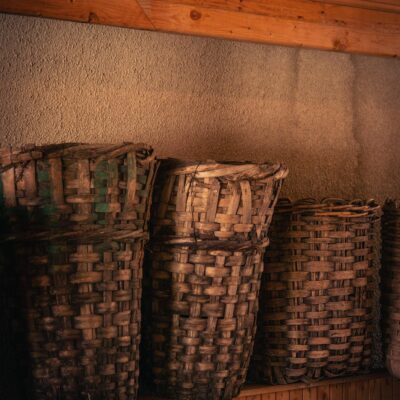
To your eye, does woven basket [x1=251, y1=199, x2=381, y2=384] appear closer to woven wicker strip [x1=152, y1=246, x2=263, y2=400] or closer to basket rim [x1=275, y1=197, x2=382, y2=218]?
basket rim [x1=275, y1=197, x2=382, y2=218]

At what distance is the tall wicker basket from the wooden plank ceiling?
2.26ft

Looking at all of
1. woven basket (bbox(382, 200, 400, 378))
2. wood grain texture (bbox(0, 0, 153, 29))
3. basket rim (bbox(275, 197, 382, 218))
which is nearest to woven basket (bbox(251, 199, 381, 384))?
basket rim (bbox(275, 197, 382, 218))

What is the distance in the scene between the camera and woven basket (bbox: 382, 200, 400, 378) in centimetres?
223

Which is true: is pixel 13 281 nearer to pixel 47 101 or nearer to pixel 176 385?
pixel 176 385

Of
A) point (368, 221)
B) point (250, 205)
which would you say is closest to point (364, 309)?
point (368, 221)

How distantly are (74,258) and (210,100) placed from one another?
98 centimetres

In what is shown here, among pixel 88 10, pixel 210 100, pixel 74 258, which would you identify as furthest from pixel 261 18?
pixel 74 258

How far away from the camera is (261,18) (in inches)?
94.9

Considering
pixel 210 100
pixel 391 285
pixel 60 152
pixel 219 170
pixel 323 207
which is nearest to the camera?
pixel 60 152

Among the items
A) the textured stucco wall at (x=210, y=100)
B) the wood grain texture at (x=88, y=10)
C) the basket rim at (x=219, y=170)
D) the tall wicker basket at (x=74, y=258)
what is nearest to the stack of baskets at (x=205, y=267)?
the basket rim at (x=219, y=170)

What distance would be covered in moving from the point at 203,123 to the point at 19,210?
0.95m

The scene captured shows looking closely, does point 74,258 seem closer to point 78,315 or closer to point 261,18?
point 78,315

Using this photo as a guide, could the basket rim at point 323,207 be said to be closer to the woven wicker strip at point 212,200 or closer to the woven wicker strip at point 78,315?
the woven wicker strip at point 212,200

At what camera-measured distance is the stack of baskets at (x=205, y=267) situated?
179 centimetres
